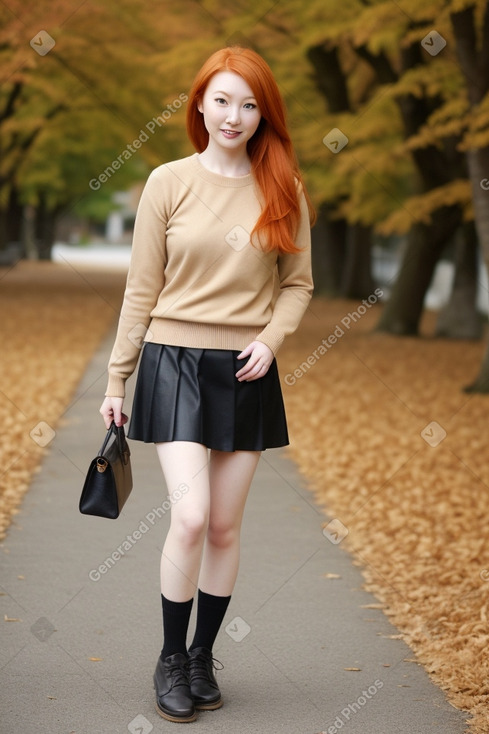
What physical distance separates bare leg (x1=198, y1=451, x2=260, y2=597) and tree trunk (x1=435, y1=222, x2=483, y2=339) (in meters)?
15.1

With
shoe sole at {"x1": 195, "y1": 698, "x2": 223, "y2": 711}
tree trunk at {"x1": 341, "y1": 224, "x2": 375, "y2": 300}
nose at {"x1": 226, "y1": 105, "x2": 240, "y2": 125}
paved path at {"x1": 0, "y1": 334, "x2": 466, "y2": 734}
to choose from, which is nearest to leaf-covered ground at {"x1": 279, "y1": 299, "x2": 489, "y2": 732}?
paved path at {"x1": 0, "y1": 334, "x2": 466, "y2": 734}

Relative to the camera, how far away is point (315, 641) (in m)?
4.33

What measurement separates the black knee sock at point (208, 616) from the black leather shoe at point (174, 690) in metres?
0.12

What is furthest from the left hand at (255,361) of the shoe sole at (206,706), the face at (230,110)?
the shoe sole at (206,706)

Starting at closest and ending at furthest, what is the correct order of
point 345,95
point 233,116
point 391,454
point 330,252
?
point 233,116, point 391,454, point 345,95, point 330,252

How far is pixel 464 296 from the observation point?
1886 centimetres

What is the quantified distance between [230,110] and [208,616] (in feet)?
5.57

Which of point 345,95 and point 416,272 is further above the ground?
point 345,95

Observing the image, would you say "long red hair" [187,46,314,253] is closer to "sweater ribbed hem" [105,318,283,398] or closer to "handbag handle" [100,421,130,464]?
"sweater ribbed hem" [105,318,283,398]

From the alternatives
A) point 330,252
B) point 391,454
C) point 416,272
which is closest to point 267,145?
point 391,454

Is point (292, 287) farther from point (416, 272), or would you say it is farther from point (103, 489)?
point (416, 272)

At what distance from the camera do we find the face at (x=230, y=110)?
3.38 m

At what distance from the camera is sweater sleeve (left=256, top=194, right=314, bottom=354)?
11.6 feet

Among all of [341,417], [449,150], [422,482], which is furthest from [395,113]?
[422,482]
